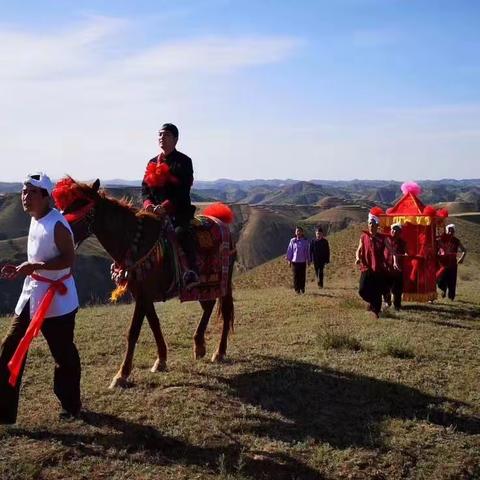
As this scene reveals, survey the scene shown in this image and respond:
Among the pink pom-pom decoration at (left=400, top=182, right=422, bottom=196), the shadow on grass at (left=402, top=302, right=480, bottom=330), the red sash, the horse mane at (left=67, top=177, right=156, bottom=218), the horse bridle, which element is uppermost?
the pink pom-pom decoration at (left=400, top=182, right=422, bottom=196)

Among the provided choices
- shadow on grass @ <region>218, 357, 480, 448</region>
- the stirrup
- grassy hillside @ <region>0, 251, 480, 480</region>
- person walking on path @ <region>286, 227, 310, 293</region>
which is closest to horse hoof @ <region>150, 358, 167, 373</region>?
grassy hillside @ <region>0, 251, 480, 480</region>

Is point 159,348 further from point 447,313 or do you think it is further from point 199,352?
point 447,313

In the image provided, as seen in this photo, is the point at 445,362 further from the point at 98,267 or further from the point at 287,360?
the point at 98,267

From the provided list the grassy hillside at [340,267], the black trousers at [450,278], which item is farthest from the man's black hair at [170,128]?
the grassy hillside at [340,267]

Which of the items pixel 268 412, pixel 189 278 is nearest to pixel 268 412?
pixel 268 412

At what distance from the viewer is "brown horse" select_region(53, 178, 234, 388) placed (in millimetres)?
5980

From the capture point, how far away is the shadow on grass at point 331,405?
5.61 m

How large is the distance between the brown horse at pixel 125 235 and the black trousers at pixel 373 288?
17.4 ft

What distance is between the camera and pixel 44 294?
5.09 metres

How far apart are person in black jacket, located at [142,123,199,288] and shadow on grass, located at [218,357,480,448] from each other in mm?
1512

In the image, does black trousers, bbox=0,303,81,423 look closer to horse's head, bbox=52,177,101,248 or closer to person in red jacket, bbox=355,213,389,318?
horse's head, bbox=52,177,101,248

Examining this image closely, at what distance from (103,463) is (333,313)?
7.66m

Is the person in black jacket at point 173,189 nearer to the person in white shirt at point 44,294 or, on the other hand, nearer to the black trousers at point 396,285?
the person in white shirt at point 44,294

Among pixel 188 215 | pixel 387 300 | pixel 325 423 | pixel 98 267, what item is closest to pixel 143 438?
pixel 325 423
